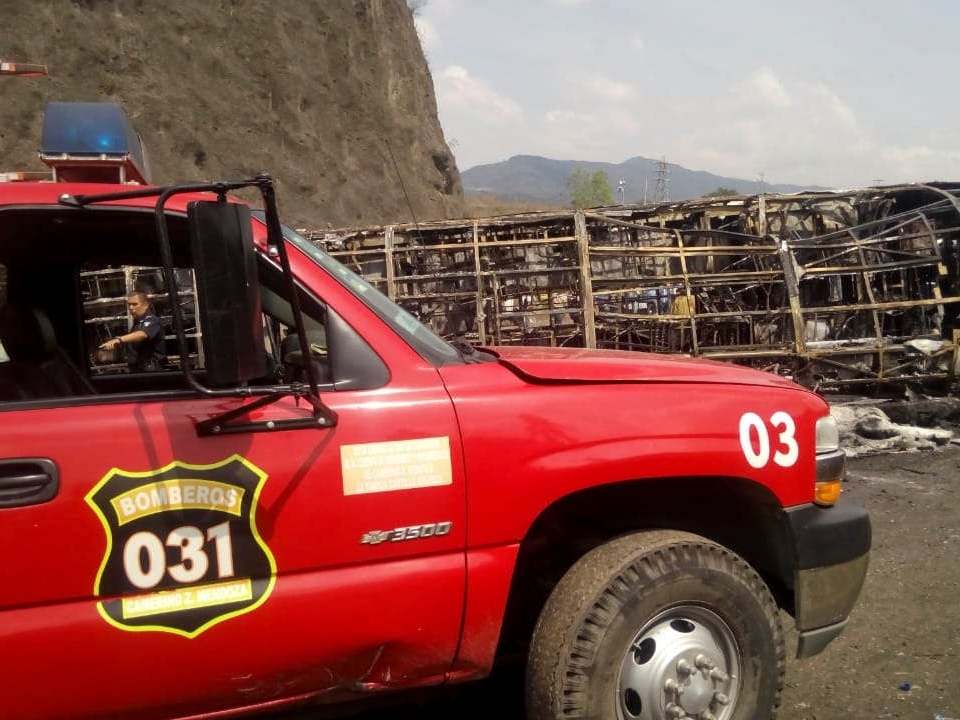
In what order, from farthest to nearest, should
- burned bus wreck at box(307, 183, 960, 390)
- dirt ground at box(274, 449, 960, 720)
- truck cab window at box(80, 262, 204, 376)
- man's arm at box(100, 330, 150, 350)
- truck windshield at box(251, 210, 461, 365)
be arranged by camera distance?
burned bus wreck at box(307, 183, 960, 390)
man's arm at box(100, 330, 150, 350)
dirt ground at box(274, 449, 960, 720)
truck cab window at box(80, 262, 204, 376)
truck windshield at box(251, 210, 461, 365)

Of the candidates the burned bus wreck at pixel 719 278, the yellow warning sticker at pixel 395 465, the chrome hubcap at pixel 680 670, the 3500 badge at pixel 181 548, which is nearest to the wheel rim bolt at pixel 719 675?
the chrome hubcap at pixel 680 670

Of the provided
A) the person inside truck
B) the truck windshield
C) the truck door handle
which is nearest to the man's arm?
the person inside truck

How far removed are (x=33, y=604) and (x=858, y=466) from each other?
730cm

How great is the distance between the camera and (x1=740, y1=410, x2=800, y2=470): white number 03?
2584 mm

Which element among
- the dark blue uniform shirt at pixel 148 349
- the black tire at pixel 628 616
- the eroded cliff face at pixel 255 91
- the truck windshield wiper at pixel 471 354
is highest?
the eroded cliff face at pixel 255 91

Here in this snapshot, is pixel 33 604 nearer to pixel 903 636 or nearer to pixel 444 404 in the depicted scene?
pixel 444 404

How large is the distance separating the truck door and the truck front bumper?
127 cm

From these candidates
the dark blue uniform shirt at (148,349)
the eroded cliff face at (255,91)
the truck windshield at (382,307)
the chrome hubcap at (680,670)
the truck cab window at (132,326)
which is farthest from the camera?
the eroded cliff face at (255,91)

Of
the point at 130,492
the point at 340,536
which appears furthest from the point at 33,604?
the point at 340,536

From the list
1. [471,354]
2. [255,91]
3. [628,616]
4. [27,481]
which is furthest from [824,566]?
[255,91]

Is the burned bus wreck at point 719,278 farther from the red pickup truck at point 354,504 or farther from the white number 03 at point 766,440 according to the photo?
the red pickup truck at point 354,504

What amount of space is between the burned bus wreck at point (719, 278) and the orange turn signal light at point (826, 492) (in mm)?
7029

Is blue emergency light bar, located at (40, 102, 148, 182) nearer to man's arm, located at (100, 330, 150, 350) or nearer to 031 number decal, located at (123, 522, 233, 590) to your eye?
man's arm, located at (100, 330, 150, 350)

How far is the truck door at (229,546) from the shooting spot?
6.19 feet
